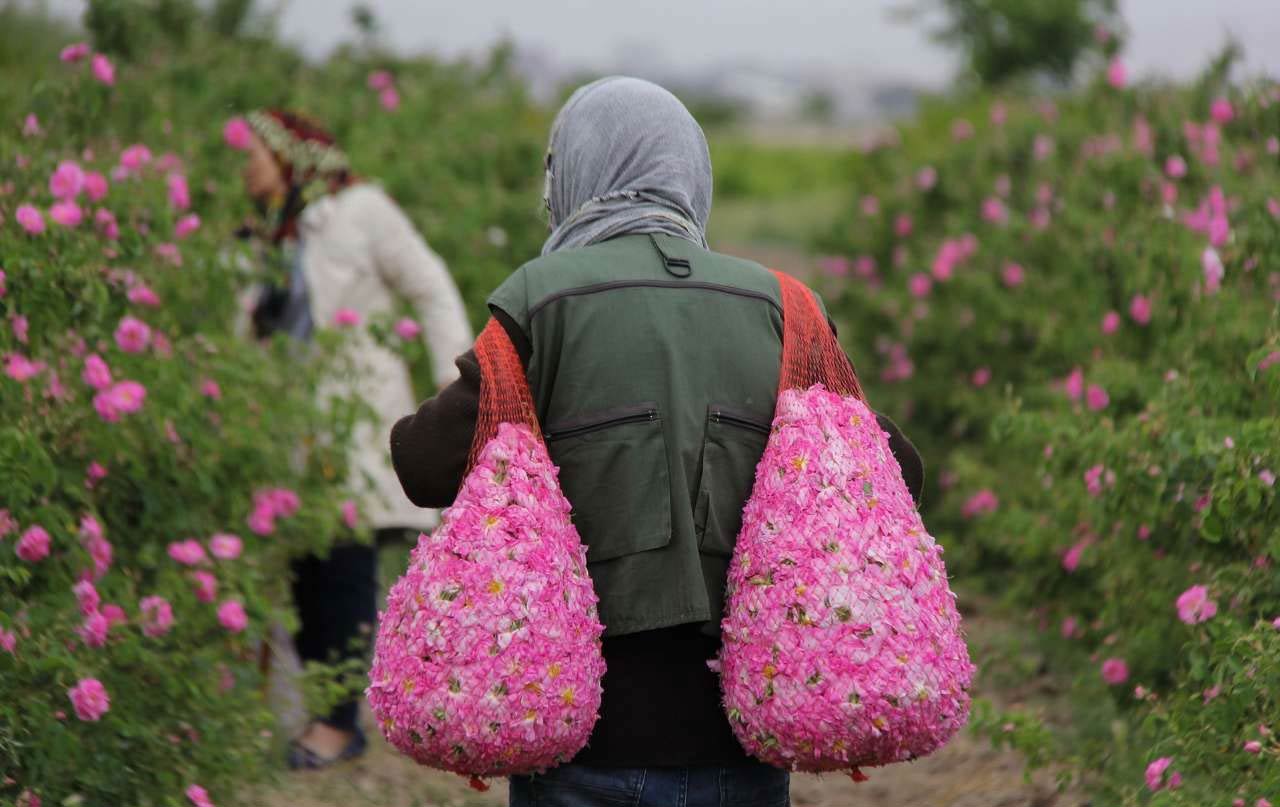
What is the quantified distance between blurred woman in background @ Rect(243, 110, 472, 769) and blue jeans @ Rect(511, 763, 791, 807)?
88.1 inches

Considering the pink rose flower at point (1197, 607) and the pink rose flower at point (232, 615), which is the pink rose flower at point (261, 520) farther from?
the pink rose flower at point (1197, 607)

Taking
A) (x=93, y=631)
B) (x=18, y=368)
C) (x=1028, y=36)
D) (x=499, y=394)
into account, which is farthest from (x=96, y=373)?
(x=1028, y=36)

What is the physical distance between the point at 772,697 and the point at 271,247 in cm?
270

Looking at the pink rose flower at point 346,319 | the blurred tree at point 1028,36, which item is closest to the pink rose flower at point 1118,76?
the pink rose flower at point 346,319

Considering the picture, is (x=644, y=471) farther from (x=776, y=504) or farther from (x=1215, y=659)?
(x=1215, y=659)

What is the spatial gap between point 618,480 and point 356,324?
2.31 metres

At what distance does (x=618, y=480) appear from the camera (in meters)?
2.01

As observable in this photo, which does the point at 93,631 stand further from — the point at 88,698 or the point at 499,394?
the point at 499,394

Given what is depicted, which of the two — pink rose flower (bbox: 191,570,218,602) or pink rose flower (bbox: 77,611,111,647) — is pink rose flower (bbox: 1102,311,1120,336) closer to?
pink rose flower (bbox: 191,570,218,602)

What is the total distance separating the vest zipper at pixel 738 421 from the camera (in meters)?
2.05

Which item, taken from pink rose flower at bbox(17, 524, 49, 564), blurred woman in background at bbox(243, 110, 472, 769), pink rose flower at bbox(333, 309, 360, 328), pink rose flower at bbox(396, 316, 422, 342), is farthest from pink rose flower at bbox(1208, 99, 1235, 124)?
pink rose flower at bbox(17, 524, 49, 564)

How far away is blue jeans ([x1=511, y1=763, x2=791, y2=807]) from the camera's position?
2033mm

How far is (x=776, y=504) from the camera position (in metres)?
2.02

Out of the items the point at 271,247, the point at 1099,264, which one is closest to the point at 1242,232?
the point at 1099,264
